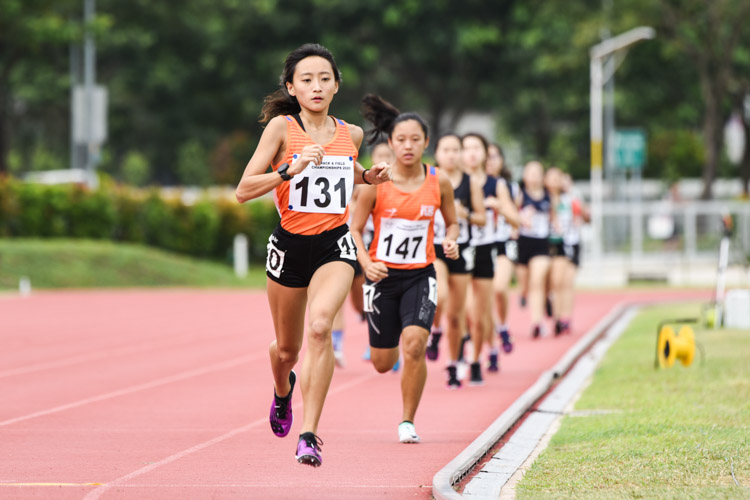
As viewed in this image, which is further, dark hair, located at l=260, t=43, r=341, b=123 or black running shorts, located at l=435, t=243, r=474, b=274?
black running shorts, located at l=435, t=243, r=474, b=274

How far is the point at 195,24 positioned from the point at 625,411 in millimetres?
50062

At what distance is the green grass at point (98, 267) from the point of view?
31531 mm

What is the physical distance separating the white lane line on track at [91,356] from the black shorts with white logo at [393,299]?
19.6ft

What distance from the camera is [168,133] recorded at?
6347cm

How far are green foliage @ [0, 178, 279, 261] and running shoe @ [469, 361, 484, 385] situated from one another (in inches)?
902

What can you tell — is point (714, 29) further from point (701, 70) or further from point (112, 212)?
point (112, 212)

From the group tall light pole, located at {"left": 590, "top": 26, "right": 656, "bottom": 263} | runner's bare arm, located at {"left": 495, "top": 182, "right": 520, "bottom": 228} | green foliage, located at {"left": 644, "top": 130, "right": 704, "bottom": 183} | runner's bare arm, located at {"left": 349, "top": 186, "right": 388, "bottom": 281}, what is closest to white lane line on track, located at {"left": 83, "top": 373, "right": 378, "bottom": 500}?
runner's bare arm, located at {"left": 349, "top": 186, "right": 388, "bottom": 281}

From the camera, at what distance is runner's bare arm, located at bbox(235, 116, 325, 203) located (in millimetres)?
6844

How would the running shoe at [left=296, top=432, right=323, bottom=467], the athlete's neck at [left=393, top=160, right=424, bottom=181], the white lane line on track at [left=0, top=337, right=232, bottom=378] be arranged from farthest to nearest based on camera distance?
the white lane line on track at [left=0, top=337, right=232, bottom=378] < the athlete's neck at [left=393, top=160, right=424, bottom=181] < the running shoe at [left=296, top=432, right=323, bottom=467]

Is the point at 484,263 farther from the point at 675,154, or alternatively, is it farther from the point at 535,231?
the point at 675,154

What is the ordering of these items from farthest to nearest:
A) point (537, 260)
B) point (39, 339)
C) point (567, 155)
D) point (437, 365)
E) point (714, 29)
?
point (567, 155)
point (714, 29)
point (39, 339)
point (537, 260)
point (437, 365)

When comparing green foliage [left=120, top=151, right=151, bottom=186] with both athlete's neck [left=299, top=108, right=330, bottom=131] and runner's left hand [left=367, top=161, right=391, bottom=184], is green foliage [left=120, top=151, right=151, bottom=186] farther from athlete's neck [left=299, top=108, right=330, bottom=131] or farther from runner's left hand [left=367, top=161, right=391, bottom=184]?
athlete's neck [left=299, top=108, right=330, bottom=131]

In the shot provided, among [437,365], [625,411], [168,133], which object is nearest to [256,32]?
[168,133]

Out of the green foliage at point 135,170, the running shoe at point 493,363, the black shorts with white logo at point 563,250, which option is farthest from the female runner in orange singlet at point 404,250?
the green foliage at point 135,170
